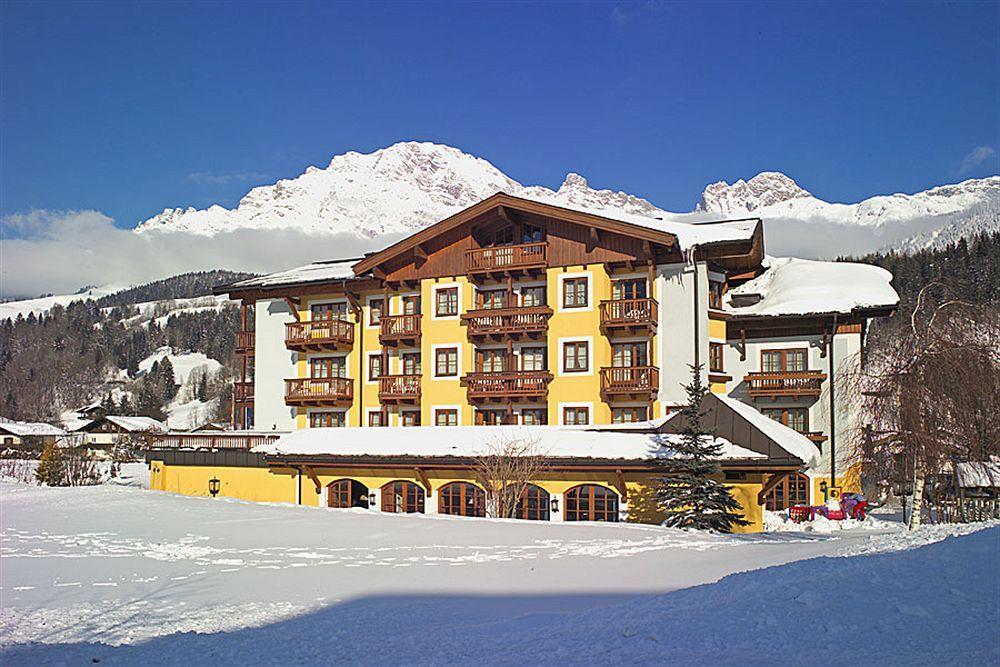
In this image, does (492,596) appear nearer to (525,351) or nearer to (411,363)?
(525,351)

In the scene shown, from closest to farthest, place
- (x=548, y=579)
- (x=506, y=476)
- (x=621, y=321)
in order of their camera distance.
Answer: (x=548, y=579)
(x=506, y=476)
(x=621, y=321)

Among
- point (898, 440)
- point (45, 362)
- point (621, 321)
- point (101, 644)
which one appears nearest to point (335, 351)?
point (621, 321)

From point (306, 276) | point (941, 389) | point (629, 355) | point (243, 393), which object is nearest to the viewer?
point (941, 389)

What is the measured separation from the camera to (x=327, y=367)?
137 feet

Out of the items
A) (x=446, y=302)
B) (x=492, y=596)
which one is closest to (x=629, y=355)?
(x=446, y=302)

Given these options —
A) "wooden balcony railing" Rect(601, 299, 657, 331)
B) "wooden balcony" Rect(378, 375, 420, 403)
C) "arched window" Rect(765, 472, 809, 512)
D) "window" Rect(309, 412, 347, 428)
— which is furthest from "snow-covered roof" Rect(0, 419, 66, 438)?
"arched window" Rect(765, 472, 809, 512)

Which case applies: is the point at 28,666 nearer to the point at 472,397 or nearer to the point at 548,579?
the point at 548,579

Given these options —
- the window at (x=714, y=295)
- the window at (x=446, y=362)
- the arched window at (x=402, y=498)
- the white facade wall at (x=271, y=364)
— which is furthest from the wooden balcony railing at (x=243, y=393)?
the window at (x=714, y=295)

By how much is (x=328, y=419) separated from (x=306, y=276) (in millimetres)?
6453

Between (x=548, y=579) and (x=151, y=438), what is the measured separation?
27038mm

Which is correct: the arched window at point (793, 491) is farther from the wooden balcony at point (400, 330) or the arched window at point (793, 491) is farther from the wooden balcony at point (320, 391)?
the wooden balcony at point (320, 391)

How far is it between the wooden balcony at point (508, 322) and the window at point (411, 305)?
10.2ft

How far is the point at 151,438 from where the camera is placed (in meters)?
38.4

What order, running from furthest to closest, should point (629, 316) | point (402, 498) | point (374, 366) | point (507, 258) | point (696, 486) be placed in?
point (374, 366)
point (507, 258)
point (629, 316)
point (402, 498)
point (696, 486)
